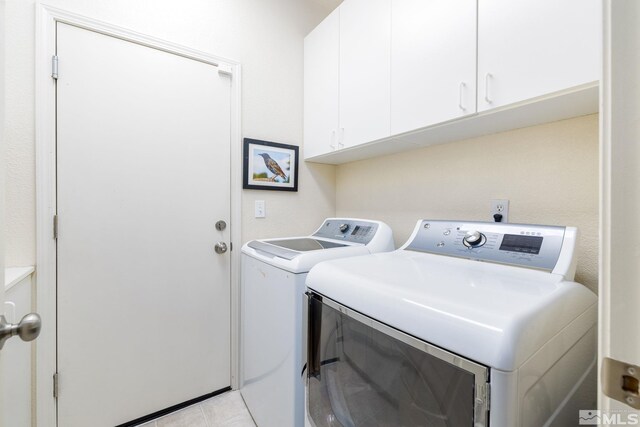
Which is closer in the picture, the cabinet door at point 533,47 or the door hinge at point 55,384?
the cabinet door at point 533,47

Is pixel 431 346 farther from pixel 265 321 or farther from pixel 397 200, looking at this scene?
pixel 397 200

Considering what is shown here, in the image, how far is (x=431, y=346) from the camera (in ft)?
2.00

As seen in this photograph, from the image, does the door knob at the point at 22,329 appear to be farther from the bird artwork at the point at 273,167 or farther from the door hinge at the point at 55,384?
the bird artwork at the point at 273,167

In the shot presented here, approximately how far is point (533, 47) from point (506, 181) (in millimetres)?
571

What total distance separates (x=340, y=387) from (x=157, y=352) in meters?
1.20

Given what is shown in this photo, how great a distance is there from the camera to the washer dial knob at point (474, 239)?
1.11 m

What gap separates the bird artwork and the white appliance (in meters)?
1.06

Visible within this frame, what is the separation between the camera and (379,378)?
0.79m

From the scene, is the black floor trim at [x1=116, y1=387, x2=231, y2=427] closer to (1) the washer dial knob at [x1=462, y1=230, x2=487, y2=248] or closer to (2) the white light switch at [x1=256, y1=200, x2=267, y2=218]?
(2) the white light switch at [x1=256, y1=200, x2=267, y2=218]

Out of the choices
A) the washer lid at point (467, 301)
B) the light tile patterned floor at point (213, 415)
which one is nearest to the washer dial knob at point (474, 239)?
the washer lid at point (467, 301)

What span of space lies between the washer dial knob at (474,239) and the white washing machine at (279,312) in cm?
47

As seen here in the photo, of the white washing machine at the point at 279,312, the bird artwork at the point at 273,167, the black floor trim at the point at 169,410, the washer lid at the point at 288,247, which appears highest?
the bird artwork at the point at 273,167

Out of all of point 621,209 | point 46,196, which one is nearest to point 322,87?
point 46,196

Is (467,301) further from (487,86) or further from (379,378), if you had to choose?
(487,86)
